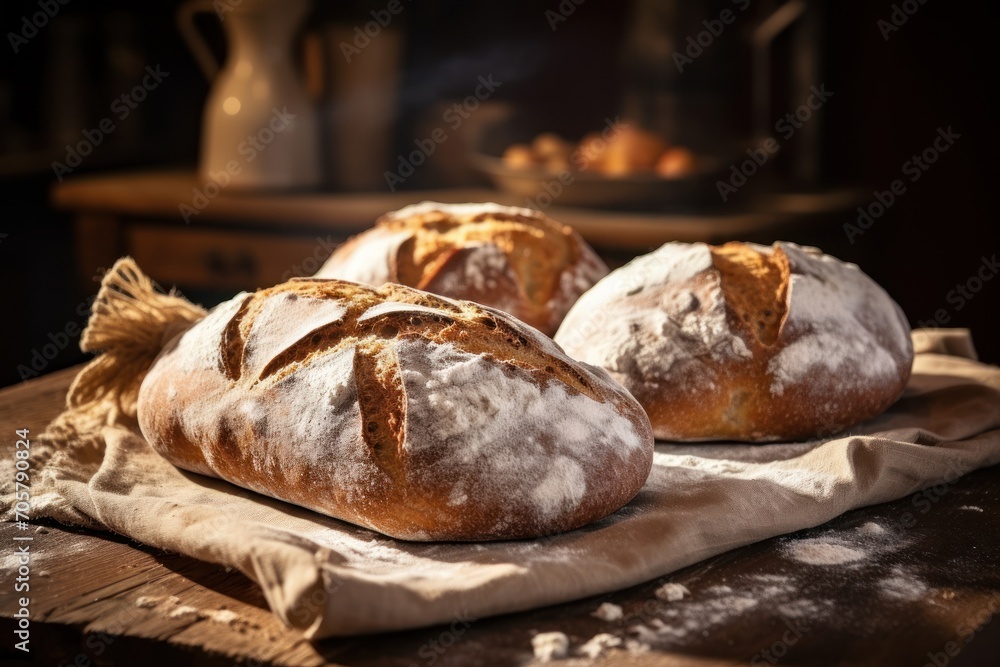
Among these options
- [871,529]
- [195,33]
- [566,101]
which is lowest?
[871,529]

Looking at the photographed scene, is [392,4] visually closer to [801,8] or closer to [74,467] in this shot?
[801,8]

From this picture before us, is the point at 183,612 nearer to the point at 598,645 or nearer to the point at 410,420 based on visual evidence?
the point at 410,420

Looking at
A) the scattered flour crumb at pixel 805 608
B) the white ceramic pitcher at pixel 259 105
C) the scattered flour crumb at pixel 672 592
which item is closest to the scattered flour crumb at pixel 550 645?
the scattered flour crumb at pixel 672 592

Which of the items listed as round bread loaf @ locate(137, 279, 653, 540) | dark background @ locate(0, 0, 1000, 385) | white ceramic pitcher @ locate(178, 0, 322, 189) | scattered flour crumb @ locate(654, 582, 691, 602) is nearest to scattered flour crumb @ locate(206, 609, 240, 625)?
round bread loaf @ locate(137, 279, 653, 540)

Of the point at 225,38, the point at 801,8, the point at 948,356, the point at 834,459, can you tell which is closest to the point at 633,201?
the point at 801,8

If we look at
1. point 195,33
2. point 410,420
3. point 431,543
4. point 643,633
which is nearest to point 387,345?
point 410,420
